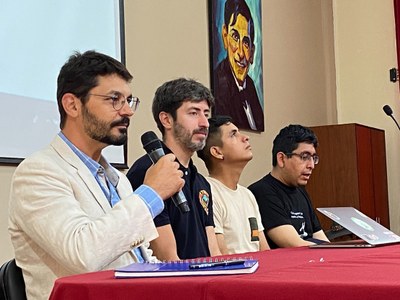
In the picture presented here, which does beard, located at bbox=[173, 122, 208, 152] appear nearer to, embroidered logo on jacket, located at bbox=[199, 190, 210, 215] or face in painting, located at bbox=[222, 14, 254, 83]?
embroidered logo on jacket, located at bbox=[199, 190, 210, 215]

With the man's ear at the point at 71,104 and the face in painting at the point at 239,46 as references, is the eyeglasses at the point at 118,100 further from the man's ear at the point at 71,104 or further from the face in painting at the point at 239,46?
the face in painting at the point at 239,46

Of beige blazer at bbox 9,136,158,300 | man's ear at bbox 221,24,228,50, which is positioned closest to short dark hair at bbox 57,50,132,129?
beige blazer at bbox 9,136,158,300

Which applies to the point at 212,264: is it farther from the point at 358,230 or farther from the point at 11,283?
the point at 358,230

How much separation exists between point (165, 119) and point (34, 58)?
2.14 ft

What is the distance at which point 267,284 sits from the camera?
1182 mm

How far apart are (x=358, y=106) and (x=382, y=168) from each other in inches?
28.8

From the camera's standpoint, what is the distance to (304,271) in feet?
4.42

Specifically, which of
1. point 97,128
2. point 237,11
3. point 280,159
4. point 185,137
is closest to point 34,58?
point 185,137

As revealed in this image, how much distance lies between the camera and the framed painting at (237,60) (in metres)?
4.48

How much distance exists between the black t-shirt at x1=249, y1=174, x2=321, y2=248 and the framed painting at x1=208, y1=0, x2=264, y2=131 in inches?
40.7

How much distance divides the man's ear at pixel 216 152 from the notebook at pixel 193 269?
1.87 metres

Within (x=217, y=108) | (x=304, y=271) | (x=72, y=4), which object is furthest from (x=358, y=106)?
(x=304, y=271)

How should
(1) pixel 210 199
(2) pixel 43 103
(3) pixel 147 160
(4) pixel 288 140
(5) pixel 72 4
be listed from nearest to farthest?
1. (3) pixel 147 160
2. (1) pixel 210 199
3. (2) pixel 43 103
4. (5) pixel 72 4
5. (4) pixel 288 140

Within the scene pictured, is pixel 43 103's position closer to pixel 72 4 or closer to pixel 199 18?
pixel 72 4
